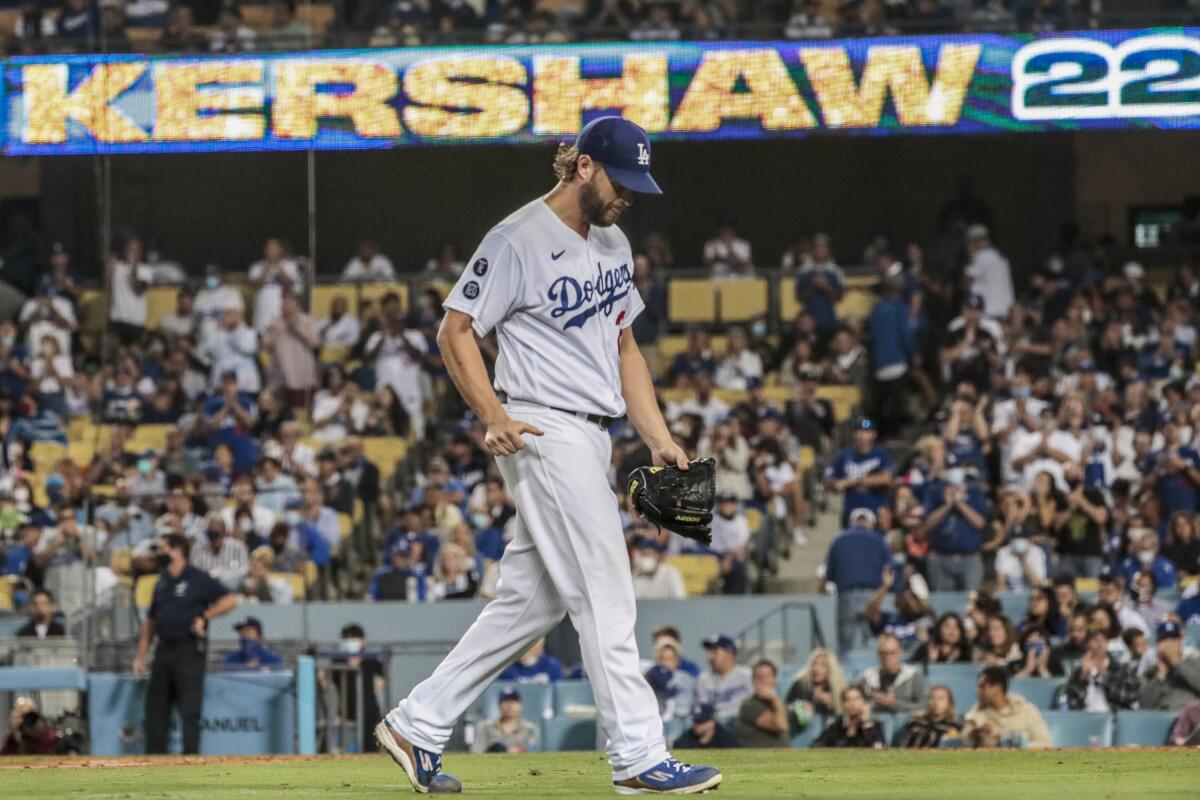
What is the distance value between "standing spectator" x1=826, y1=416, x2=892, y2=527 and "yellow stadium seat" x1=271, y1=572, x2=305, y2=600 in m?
3.79

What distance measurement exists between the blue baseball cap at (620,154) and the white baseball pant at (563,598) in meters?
0.61

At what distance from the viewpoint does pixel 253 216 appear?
1600 centimetres

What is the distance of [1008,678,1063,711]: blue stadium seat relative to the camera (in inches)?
443

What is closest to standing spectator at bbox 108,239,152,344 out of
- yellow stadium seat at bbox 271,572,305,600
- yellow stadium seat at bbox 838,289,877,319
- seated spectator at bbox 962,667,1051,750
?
yellow stadium seat at bbox 271,572,305,600

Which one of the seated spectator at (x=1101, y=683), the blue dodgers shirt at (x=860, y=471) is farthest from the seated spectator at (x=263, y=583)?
the seated spectator at (x=1101, y=683)

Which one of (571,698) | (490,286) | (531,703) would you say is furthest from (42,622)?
(490,286)

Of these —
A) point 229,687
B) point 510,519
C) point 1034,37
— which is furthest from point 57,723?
point 1034,37

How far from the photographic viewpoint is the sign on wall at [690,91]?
14766 mm

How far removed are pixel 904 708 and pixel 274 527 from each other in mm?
4613

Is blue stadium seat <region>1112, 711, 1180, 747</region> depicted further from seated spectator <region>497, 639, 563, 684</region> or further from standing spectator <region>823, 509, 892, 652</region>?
seated spectator <region>497, 639, 563, 684</region>

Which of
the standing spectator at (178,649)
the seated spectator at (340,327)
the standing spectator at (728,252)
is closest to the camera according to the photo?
the standing spectator at (178,649)

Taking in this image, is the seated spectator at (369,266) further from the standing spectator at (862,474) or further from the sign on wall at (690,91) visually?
the standing spectator at (862,474)

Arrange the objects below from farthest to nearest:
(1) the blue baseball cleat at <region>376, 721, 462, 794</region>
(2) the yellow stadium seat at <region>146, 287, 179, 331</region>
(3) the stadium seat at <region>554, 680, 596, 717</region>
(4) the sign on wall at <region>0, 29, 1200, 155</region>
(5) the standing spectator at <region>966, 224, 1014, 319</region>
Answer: (5) the standing spectator at <region>966, 224, 1014, 319</region> < (2) the yellow stadium seat at <region>146, 287, 179, 331</region> < (4) the sign on wall at <region>0, 29, 1200, 155</region> < (3) the stadium seat at <region>554, 680, 596, 717</region> < (1) the blue baseball cleat at <region>376, 721, 462, 794</region>

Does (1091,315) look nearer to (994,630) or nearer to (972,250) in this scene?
(972,250)
